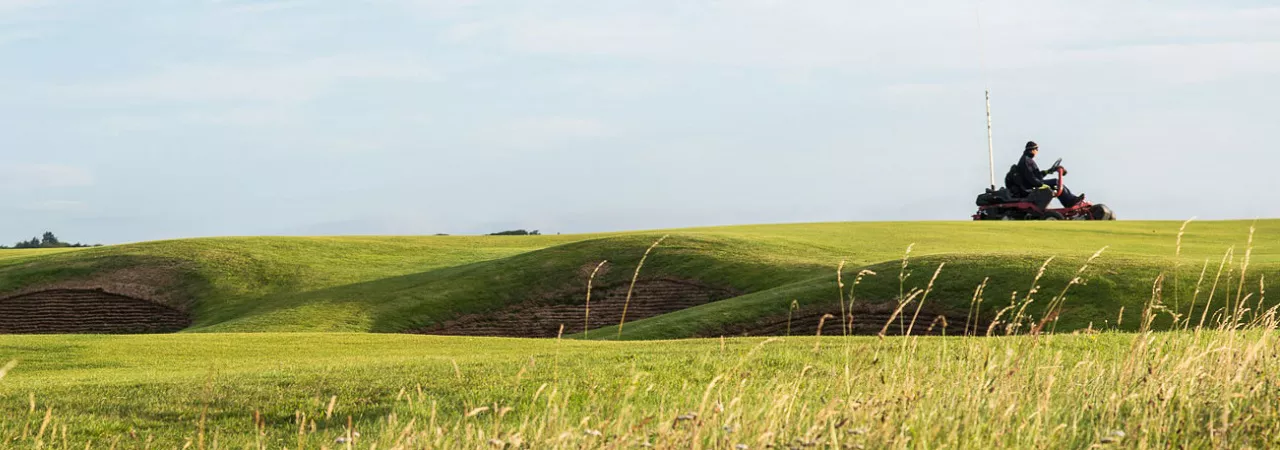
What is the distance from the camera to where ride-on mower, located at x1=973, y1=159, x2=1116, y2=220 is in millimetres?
Answer: 54000

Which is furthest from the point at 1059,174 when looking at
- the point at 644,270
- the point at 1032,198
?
the point at 644,270

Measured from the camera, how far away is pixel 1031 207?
54250 millimetres

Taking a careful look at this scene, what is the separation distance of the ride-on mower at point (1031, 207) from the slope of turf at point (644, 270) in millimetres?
6335

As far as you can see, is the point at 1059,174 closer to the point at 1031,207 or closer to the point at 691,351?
the point at 1031,207

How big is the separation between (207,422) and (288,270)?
27.9 metres

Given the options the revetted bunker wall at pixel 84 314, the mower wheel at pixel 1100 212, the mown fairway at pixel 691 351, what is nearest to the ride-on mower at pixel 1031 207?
the mower wheel at pixel 1100 212

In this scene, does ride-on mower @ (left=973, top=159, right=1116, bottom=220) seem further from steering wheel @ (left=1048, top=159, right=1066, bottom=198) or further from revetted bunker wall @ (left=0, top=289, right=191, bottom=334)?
revetted bunker wall @ (left=0, top=289, right=191, bottom=334)

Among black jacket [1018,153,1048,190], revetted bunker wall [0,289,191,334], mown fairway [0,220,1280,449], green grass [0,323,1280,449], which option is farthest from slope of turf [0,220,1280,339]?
green grass [0,323,1280,449]

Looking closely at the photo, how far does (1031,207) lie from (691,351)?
144 ft

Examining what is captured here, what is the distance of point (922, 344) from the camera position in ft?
46.1

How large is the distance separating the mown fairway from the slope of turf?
12 centimetres

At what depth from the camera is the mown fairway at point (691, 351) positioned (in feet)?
21.9

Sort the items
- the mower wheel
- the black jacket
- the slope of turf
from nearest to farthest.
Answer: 1. the slope of turf
2. the black jacket
3. the mower wheel

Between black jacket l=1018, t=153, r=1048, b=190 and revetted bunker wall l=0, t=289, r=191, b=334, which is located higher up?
black jacket l=1018, t=153, r=1048, b=190
